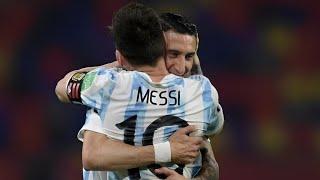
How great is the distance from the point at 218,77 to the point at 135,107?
272cm

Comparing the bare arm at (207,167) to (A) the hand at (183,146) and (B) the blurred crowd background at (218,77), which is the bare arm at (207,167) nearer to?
(A) the hand at (183,146)

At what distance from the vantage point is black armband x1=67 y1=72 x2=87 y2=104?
184cm

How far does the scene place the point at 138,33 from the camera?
177 cm

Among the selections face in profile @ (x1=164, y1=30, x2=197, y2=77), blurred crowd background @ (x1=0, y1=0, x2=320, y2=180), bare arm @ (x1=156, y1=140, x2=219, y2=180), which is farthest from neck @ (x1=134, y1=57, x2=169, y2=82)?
blurred crowd background @ (x1=0, y1=0, x2=320, y2=180)

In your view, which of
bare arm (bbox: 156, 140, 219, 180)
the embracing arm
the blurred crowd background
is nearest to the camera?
the embracing arm

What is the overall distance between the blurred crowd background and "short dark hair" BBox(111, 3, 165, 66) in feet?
8.46

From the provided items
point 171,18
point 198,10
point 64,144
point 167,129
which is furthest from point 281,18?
point 167,129

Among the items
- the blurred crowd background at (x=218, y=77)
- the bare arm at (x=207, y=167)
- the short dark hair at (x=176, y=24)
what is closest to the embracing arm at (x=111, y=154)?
the bare arm at (x=207, y=167)

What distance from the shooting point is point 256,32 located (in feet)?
15.1

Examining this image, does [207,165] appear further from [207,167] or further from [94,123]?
[94,123]

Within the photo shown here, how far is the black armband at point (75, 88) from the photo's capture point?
6.04 feet

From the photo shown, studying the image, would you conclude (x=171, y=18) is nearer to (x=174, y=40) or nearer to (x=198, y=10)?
(x=174, y=40)

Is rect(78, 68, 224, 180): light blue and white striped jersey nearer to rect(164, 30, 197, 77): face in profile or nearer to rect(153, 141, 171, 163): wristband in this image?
rect(153, 141, 171, 163): wristband

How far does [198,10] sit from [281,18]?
603 millimetres
